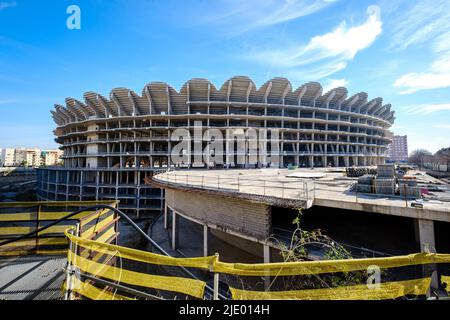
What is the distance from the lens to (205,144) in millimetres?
33531

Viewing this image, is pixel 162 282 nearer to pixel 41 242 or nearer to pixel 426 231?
pixel 41 242

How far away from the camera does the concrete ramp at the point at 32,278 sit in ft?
12.8

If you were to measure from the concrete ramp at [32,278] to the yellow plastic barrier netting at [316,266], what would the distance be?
4.12 m

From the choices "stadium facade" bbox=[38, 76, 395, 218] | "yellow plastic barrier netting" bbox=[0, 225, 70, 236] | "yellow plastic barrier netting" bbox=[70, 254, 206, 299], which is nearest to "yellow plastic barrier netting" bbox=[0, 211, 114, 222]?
"yellow plastic barrier netting" bbox=[0, 225, 70, 236]

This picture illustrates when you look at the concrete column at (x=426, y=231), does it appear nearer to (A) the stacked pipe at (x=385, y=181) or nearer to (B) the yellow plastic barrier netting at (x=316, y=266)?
(A) the stacked pipe at (x=385, y=181)

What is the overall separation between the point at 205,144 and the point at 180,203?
1972 centimetres

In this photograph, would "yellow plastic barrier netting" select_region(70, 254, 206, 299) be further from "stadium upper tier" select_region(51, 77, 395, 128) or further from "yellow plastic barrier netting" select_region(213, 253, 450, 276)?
"stadium upper tier" select_region(51, 77, 395, 128)

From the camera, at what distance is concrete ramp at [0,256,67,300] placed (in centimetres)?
391

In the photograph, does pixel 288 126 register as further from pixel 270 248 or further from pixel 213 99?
pixel 270 248

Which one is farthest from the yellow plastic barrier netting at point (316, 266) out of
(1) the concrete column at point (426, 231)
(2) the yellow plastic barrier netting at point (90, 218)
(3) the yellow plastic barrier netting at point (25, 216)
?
(3) the yellow plastic barrier netting at point (25, 216)

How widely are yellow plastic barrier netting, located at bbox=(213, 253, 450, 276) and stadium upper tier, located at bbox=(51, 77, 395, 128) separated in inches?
1251

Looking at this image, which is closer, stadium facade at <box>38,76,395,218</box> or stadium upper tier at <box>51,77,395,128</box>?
stadium facade at <box>38,76,395,218</box>

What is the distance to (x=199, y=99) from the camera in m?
34.0
